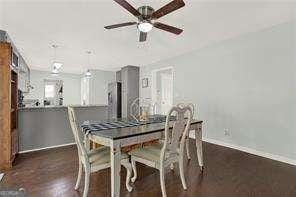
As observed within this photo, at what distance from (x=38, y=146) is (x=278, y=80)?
4716 mm

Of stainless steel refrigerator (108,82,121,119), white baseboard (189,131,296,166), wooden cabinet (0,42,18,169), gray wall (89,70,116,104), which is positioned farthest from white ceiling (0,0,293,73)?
gray wall (89,70,116,104)

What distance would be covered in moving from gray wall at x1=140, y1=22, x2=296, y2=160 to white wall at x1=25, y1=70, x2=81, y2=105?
6.57m

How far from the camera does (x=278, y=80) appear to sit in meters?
3.24

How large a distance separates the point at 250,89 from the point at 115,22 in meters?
2.84

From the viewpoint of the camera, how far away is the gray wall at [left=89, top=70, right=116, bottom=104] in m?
8.08

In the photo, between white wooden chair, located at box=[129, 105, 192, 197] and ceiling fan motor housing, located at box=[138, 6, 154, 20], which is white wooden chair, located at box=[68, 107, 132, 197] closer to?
white wooden chair, located at box=[129, 105, 192, 197]

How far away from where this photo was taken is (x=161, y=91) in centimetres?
634

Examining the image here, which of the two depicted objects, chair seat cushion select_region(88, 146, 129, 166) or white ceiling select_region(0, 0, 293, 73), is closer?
chair seat cushion select_region(88, 146, 129, 166)

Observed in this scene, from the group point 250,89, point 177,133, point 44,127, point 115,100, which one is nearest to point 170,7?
point 177,133

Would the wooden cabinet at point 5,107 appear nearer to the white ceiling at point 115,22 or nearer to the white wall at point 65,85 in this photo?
the white ceiling at point 115,22

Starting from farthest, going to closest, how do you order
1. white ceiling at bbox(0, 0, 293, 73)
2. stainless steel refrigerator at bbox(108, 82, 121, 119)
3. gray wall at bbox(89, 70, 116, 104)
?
gray wall at bbox(89, 70, 116, 104) → stainless steel refrigerator at bbox(108, 82, 121, 119) → white ceiling at bbox(0, 0, 293, 73)

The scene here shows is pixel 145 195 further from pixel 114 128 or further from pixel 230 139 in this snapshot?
pixel 230 139

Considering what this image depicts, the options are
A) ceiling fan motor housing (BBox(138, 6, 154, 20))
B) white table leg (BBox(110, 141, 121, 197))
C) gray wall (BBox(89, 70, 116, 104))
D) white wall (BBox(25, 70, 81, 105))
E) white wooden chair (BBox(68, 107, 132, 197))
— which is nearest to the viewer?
white table leg (BBox(110, 141, 121, 197))

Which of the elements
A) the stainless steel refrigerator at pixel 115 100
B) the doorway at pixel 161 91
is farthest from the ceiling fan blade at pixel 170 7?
the stainless steel refrigerator at pixel 115 100
